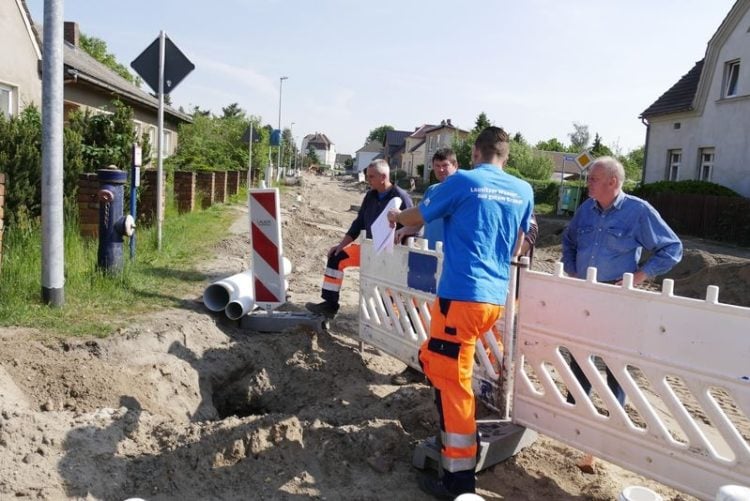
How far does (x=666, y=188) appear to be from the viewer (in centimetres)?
2347

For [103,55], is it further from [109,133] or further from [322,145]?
[322,145]

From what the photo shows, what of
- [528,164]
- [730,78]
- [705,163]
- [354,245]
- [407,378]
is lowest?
[407,378]

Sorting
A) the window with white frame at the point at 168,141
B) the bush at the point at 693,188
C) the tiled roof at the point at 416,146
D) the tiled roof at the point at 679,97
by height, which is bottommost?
the bush at the point at 693,188

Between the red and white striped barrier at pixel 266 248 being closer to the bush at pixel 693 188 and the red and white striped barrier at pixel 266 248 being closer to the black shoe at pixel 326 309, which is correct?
the black shoe at pixel 326 309

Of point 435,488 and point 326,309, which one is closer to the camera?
point 435,488

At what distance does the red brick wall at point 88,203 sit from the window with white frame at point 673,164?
81.3ft

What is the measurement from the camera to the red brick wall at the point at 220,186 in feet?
62.6

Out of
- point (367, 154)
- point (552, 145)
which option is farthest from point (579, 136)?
point (367, 154)

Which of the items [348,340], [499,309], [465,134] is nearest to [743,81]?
[348,340]


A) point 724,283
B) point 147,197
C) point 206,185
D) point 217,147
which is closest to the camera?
point 147,197

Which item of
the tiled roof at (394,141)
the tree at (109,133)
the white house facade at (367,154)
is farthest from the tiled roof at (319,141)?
the tree at (109,133)

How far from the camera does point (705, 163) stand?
25.1 meters

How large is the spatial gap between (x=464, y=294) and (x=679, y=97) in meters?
27.2

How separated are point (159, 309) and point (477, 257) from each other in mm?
3877
